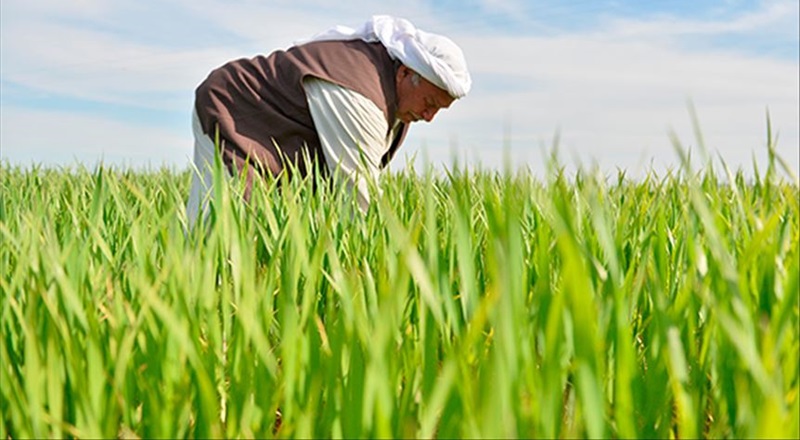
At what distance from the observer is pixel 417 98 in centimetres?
273

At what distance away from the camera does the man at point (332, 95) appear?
257 centimetres

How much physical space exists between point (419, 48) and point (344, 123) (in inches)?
11.7

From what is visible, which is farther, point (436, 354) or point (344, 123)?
point (344, 123)

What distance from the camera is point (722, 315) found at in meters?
0.56

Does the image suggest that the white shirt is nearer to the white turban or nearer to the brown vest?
the brown vest

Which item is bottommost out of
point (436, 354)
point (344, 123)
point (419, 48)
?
point (436, 354)

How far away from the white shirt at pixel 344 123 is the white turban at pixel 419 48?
17 cm

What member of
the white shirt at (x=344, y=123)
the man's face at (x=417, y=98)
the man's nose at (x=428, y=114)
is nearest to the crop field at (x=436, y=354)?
the white shirt at (x=344, y=123)

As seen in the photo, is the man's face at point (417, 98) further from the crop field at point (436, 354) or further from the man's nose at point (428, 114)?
the crop field at point (436, 354)

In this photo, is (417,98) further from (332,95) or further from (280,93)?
(280,93)

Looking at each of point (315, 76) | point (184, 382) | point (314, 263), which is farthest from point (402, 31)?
point (184, 382)

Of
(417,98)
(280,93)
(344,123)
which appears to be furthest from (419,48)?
(280,93)

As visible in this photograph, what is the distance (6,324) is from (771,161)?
81 centimetres

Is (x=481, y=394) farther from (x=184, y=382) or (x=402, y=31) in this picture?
(x=402, y=31)
